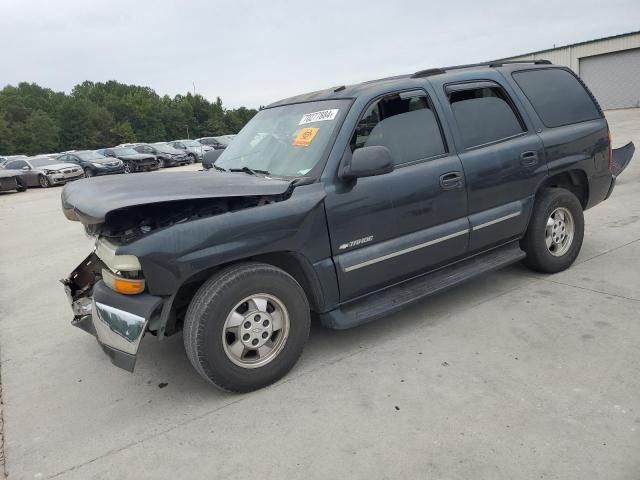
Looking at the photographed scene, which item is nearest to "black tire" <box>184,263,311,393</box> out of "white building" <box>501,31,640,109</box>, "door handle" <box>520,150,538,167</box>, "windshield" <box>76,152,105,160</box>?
"door handle" <box>520,150,538,167</box>

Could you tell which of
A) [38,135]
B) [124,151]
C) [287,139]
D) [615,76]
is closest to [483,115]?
[287,139]

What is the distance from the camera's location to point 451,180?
146 inches

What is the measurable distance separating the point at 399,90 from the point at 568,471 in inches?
104

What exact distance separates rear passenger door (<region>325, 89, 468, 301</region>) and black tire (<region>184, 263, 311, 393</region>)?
0.40 meters

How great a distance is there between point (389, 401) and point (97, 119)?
81.0 m

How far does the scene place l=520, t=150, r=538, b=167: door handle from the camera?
13.5 feet

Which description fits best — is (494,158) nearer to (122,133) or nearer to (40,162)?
(40,162)

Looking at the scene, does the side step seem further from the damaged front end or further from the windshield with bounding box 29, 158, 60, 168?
the windshield with bounding box 29, 158, 60, 168

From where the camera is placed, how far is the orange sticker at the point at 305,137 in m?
3.53

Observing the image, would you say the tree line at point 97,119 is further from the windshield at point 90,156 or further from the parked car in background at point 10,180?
the parked car in background at point 10,180

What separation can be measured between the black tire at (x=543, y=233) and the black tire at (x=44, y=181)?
22570mm

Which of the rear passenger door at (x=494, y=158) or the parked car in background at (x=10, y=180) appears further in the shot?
the parked car in background at (x=10, y=180)

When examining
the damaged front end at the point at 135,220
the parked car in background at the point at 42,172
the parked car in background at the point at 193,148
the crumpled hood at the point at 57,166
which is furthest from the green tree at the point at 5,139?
the damaged front end at the point at 135,220

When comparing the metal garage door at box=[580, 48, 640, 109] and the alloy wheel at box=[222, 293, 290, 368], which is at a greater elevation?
the metal garage door at box=[580, 48, 640, 109]
